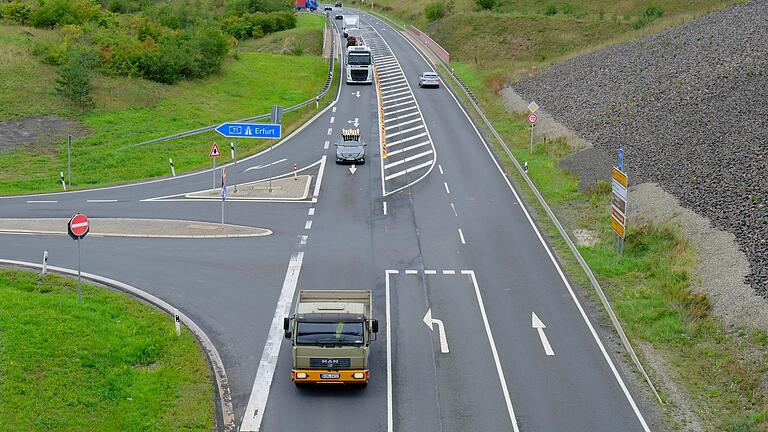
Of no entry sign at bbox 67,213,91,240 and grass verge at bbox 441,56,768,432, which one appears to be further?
no entry sign at bbox 67,213,91,240

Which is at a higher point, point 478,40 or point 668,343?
point 478,40

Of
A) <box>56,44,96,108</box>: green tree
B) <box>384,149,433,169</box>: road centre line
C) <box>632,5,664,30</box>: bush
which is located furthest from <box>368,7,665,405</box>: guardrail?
<box>632,5,664,30</box>: bush

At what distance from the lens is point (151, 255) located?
33812mm

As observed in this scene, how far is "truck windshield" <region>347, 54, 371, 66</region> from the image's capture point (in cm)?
7612

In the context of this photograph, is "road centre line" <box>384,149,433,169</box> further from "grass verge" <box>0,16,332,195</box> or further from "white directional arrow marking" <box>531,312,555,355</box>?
"white directional arrow marking" <box>531,312,555,355</box>

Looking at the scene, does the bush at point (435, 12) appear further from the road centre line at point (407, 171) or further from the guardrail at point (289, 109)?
the road centre line at point (407, 171)

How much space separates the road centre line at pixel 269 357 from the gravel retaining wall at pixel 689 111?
15.2 m

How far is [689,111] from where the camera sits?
159 ft

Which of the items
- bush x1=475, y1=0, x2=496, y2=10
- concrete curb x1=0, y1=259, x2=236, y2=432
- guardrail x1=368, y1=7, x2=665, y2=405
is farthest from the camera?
bush x1=475, y1=0, x2=496, y2=10

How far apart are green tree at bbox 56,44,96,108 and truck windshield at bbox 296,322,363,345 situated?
140ft

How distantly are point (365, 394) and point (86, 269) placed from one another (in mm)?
14212

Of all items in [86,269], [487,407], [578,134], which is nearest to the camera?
[487,407]

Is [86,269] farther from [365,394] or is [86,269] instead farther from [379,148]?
[379,148]

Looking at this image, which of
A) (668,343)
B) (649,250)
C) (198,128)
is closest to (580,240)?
(649,250)
